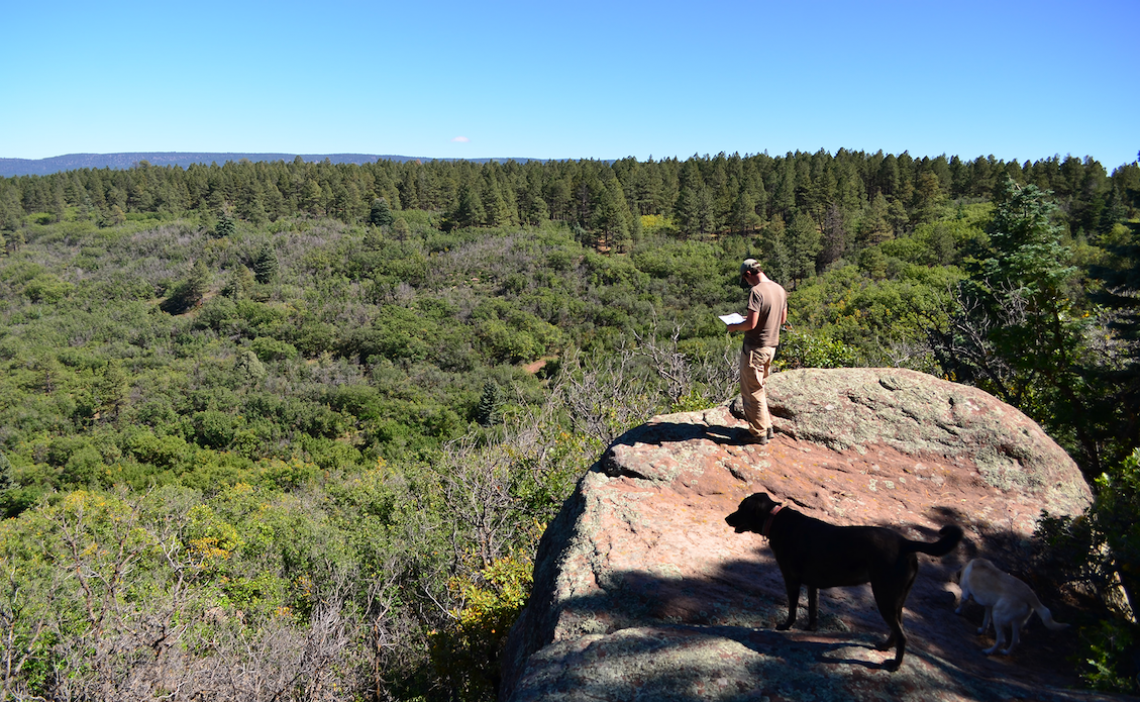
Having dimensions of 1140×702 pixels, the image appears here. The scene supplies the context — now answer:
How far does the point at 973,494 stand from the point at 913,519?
3.01 feet

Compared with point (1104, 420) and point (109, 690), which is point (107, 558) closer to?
point (109, 690)

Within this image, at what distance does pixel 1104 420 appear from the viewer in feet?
25.6

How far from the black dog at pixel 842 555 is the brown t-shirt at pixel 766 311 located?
2138 mm

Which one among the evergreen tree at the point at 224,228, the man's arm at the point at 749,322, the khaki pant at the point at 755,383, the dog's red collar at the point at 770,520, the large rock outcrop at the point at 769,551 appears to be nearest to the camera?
the large rock outcrop at the point at 769,551

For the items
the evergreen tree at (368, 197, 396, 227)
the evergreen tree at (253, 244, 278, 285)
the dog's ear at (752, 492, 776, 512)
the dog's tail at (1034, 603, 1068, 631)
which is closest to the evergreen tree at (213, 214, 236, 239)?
the evergreen tree at (253, 244, 278, 285)

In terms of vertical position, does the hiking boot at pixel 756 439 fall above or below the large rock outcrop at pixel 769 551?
above

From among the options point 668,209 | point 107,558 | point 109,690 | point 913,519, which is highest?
point 668,209

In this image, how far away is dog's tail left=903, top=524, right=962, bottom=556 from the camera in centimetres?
294

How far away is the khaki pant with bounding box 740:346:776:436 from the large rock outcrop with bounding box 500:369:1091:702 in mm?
245

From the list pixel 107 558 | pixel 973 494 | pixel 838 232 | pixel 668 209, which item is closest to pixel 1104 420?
pixel 973 494

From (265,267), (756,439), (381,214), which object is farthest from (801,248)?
(756,439)

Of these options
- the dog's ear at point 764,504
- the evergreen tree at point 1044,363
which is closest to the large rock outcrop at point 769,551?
the dog's ear at point 764,504

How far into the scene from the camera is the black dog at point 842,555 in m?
3.01

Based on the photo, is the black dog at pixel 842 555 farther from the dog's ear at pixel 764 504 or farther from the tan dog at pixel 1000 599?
the tan dog at pixel 1000 599
